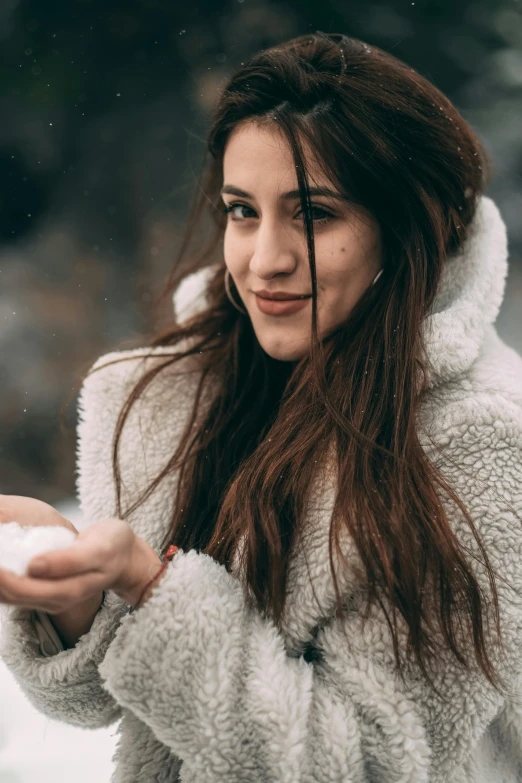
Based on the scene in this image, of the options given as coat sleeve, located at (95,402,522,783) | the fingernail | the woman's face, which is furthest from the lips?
the fingernail

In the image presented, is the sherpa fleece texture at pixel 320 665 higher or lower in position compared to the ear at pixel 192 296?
lower

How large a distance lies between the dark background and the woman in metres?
0.90

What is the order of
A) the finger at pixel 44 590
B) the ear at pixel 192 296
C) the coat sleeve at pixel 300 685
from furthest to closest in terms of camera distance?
the ear at pixel 192 296 → the coat sleeve at pixel 300 685 → the finger at pixel 44 590

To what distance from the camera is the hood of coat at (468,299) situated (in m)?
0.97

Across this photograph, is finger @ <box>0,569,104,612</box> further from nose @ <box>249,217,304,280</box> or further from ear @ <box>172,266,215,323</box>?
ear @ <box>172,266,215,323</box>

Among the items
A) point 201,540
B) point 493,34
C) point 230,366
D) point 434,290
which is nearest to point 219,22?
point 493,34

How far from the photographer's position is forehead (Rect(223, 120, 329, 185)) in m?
1.00

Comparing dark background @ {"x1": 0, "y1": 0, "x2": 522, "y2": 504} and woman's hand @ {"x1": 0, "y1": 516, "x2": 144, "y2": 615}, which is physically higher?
dark background @ {"x1": 0, "y1": 0, "x2": 522, "y2": 504}

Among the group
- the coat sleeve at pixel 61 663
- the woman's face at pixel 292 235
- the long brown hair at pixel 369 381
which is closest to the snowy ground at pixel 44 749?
the coat sleeve at pixel 61 663

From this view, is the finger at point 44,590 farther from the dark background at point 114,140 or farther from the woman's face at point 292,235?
the dark background at point 114,140

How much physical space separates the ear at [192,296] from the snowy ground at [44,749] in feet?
1.50

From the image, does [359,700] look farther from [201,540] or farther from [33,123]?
[33,123]

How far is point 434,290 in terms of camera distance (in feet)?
3.42

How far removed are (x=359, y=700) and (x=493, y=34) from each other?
2.00 metres
